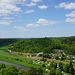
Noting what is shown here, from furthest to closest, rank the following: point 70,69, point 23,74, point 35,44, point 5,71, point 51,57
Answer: point 35,44 → point 51,57 → point 70,69 → point 23,74 → point 5,71

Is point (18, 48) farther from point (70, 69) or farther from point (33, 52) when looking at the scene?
point (70, 69)

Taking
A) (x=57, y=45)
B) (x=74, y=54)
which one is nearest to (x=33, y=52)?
(x=57, y=45)

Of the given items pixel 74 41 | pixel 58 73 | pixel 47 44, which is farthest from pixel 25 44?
pixel 58 73

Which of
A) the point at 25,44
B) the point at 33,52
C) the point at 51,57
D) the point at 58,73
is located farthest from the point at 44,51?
the point at 58,73

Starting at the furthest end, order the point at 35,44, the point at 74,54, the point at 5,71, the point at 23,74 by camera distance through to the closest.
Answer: the point at 35,44
the point at 74,54
the point at 23,74
the point at 5,71

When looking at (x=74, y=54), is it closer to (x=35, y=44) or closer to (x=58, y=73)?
(x=35, y=44)

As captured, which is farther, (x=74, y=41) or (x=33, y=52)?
(x=74, y=41)

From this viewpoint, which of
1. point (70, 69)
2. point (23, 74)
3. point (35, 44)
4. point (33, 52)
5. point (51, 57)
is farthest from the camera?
point (35, 44)

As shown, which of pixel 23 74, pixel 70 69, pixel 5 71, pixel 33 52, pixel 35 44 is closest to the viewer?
pixel 5 71

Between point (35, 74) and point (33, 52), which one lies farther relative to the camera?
point (33, 52)
